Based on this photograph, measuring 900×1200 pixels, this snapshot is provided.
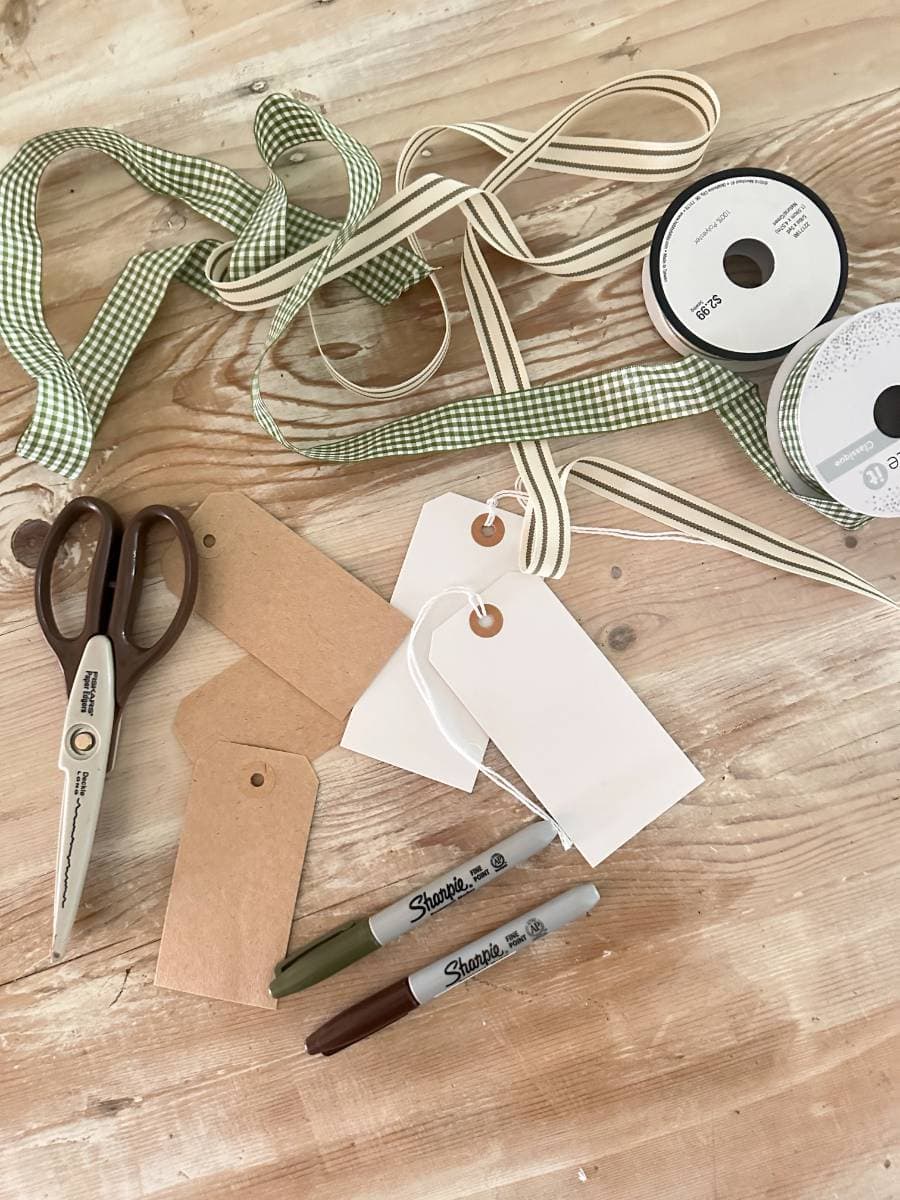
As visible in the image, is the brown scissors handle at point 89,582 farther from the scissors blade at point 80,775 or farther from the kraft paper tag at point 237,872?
the kraft paper tag at point 237,872

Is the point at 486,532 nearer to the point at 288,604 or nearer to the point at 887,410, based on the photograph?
the point at 288,604

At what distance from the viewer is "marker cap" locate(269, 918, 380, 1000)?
0.67 metres

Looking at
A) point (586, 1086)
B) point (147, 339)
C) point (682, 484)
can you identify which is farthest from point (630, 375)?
point (586, 1086)

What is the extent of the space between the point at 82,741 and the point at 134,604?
0.36 ft

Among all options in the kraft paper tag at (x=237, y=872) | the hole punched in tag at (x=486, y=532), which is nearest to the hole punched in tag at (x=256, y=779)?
the kraft paper tag at (x=237, y=872)

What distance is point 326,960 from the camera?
67 centimetres

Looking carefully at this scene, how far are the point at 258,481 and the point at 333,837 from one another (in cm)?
29

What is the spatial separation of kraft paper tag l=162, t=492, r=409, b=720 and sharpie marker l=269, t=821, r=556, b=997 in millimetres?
148

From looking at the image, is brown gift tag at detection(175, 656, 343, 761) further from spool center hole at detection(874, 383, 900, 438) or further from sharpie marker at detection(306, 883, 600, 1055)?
spool center hole at detection(874, 383, 900, 438)

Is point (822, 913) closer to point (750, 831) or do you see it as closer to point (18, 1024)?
point (750, 831)

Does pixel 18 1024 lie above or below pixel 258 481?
below

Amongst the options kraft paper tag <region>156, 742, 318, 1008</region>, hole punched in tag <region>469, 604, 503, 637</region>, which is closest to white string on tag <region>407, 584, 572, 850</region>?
hole punched in tag <region>469, 604, 503, 637</region>

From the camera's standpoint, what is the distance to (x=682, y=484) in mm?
732

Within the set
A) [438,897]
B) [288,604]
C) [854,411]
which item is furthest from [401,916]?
[854,411]
